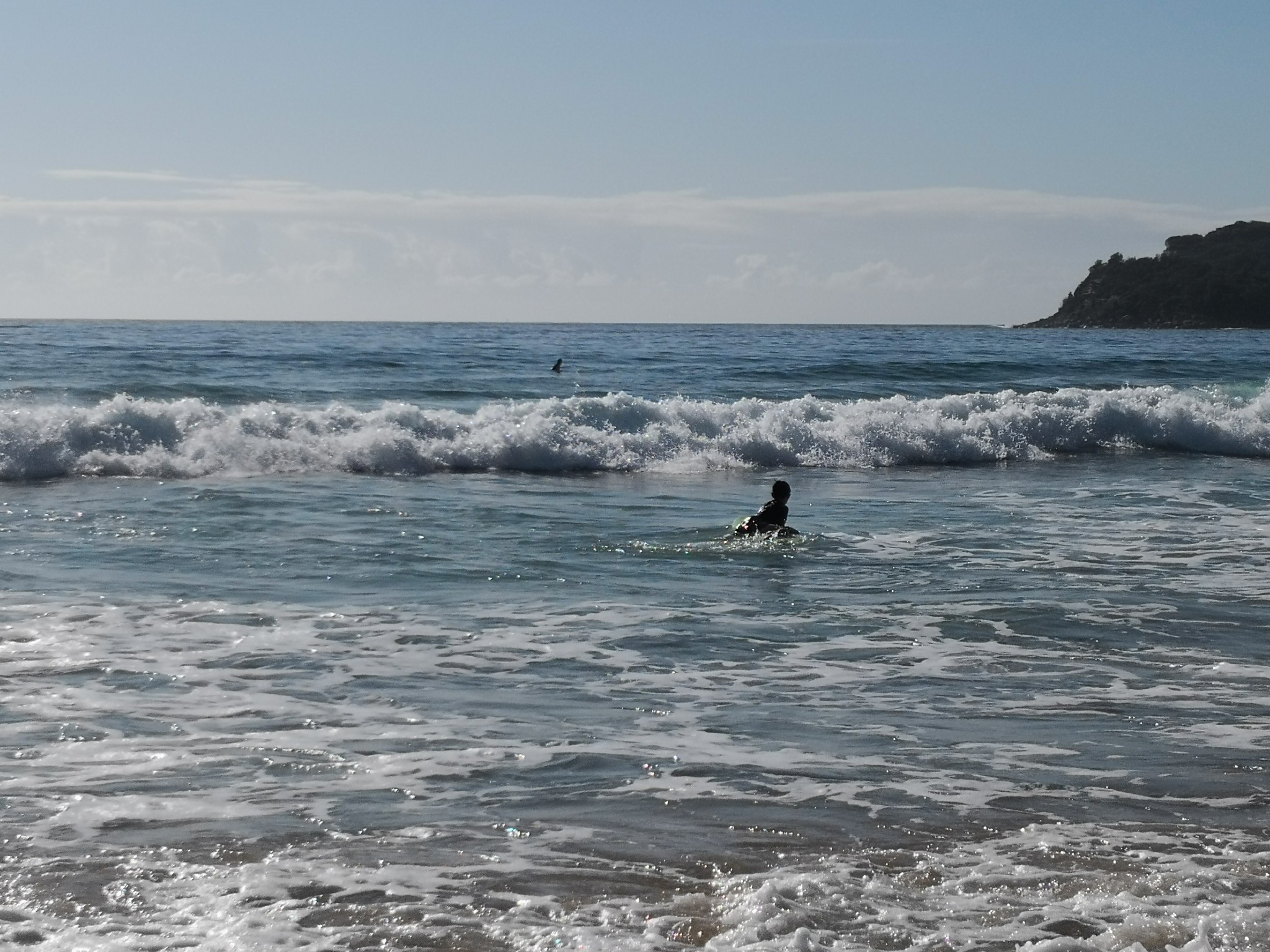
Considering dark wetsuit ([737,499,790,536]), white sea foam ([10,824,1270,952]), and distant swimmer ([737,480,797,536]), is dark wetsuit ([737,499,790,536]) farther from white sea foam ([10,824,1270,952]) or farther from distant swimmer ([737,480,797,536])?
white sea foam ([10,824,1270,952])

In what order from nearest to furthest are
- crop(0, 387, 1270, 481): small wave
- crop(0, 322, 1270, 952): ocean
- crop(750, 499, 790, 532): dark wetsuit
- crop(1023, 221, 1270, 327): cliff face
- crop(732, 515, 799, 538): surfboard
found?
crop(0, 322, 1270, 952): ocean, crop(732, 515, 799, 538): surfboard, crop(750, 499, 790, 532): dark wetsuit, crop(0, 387, 1270, 481): small wave, crop(1023, 221, 1270, 327): cliff face

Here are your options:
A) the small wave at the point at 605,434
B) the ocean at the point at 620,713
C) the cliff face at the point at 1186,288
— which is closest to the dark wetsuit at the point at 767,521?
the ocean at the point at 620,713

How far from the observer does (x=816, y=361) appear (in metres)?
39.8

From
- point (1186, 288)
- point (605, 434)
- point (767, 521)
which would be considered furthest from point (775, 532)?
point (1186, 288)

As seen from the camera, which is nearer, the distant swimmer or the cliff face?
the distant swimmer

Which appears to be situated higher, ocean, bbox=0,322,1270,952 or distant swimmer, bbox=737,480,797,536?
distant swimmer, bbox=737,480,797,536

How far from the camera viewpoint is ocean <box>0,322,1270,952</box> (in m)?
4.66

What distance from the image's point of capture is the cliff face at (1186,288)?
414 ft

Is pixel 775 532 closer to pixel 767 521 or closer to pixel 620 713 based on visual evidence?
pixel 767 521

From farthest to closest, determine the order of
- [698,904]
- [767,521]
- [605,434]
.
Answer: [605,434]
[767,521]
[698,904]

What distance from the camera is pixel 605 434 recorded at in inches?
860

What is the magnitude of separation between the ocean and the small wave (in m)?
0.46

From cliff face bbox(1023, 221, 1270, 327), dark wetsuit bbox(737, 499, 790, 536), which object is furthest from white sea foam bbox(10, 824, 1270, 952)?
cliff face bbox(1023, 221, 1270, 327)

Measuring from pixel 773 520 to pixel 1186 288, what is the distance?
131 metres
